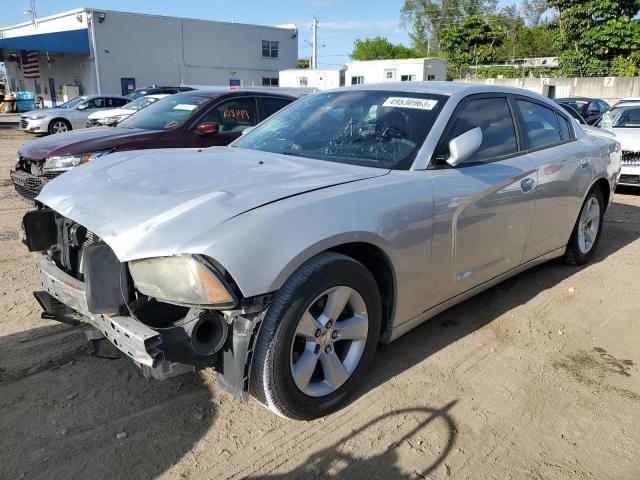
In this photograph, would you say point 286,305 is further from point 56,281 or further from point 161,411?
point 56,281

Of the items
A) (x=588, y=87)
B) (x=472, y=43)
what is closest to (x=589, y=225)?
(x=588, y=87)

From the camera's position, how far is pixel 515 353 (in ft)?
11.6

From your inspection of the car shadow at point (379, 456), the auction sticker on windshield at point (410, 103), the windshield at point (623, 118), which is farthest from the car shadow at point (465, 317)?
the windshield at point (623, 118)

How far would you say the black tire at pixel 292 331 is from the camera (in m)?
2.39

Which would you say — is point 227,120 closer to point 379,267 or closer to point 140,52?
point 379,267

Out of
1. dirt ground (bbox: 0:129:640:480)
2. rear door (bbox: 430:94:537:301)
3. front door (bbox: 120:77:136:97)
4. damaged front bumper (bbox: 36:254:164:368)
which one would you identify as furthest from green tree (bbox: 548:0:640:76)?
damaged front bumper (bbox: 36:254:164:368)

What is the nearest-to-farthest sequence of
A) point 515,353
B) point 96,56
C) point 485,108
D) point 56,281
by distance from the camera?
point 56,281 → point 515,353 → point 485,108 → point 96,56

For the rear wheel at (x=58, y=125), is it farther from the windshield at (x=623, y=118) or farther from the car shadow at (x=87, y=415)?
the car shadow at (x=87, y=415)

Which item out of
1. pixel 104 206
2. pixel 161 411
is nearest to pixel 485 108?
pixel 104 206

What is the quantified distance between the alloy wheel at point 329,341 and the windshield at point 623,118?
8.81m

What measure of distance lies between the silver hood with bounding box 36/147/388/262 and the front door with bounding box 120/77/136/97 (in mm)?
34770

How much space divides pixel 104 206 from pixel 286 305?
1.05m

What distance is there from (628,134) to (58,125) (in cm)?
1715

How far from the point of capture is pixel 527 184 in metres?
3.87
